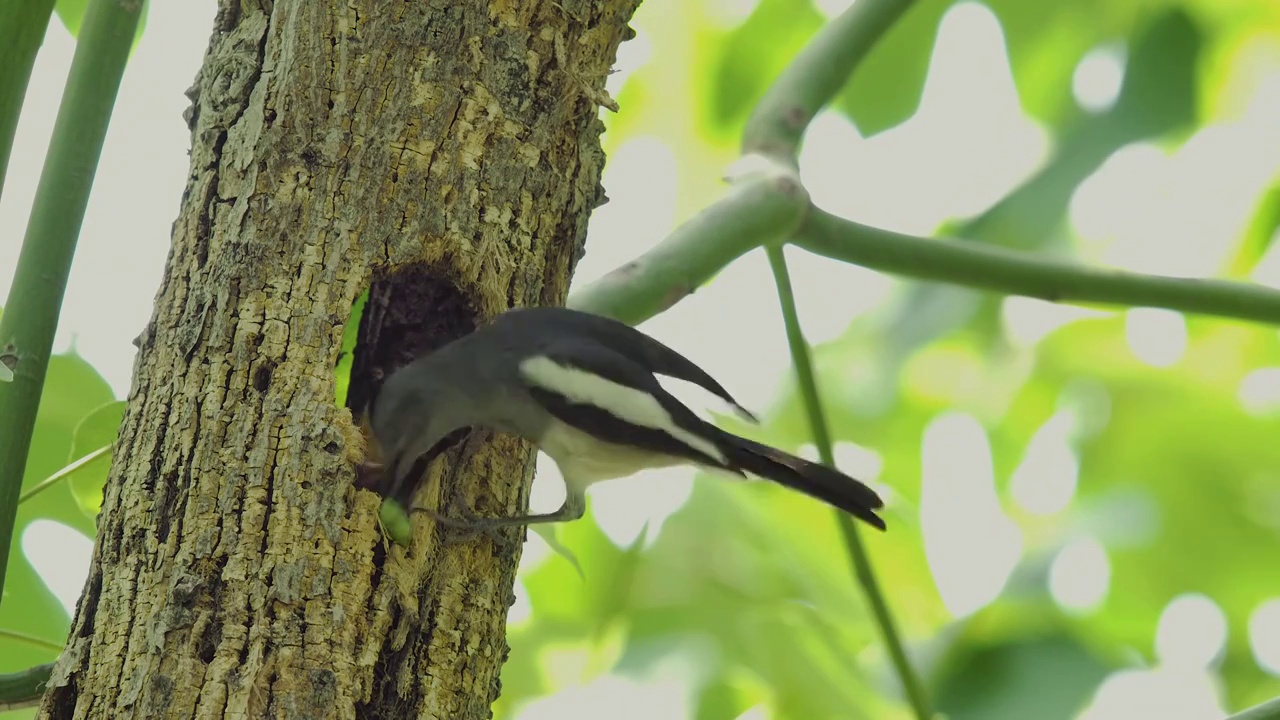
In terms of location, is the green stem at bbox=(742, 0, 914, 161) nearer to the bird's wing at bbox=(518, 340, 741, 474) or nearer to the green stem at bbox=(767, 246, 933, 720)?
the green stem at bbox=(767, 246, 933, 720)

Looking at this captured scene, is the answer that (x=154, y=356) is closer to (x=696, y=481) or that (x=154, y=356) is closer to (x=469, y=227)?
(x=469, y=227)

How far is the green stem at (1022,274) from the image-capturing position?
6.02ft

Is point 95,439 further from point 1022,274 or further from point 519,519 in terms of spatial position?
point 1022,274

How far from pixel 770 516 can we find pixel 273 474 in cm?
149

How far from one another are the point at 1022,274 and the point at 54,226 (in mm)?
1250

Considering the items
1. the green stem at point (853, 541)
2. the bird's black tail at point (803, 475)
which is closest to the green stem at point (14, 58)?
the bird's black tail at point (803, 475)

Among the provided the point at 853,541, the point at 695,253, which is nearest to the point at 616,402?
the point at 695,253

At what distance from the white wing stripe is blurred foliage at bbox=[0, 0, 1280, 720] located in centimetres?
100

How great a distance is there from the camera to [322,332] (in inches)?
59.6

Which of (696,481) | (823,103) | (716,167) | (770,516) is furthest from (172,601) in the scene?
(716,167)

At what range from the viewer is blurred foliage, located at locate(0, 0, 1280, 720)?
8.28ft

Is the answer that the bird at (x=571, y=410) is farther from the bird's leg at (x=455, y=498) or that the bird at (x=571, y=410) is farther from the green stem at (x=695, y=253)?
the green stem at (x=695, y=253)

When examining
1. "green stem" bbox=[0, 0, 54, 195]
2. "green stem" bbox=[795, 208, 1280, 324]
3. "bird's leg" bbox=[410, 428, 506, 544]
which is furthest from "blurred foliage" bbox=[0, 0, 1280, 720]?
"green stem" bbox=[0, 0, 54, 195]

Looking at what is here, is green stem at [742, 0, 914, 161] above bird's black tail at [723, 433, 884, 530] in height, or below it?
above
